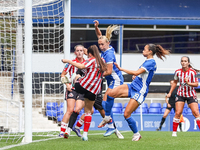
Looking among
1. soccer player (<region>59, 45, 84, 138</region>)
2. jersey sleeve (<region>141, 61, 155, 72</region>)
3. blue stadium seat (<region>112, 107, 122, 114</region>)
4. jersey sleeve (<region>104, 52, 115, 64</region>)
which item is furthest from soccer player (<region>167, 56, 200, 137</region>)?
blue stadium seat (<region>112, 107, 122, 114</region>)

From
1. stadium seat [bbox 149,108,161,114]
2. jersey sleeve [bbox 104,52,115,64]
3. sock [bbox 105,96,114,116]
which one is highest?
jersey sleeve [bbox 104,52,115,64]

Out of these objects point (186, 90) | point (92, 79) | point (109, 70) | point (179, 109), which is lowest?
point (179, 109)

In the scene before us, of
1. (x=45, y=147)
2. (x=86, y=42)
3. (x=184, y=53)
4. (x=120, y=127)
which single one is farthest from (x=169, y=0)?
(x=45, y=147)

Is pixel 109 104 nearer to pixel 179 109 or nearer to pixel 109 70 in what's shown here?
pixel 109 70

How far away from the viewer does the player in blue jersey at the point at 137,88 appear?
21.0 feet

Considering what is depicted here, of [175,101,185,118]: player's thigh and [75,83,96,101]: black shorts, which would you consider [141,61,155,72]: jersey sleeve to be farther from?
[175,101,185,118]: player's thigh

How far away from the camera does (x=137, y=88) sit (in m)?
6.48

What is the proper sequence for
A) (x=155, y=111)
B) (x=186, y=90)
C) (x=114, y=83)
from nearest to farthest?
1. (x=114, y=83)
2. (x=186, y=90)
3. (x=155, y=111)

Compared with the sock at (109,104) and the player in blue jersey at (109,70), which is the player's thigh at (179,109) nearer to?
the player in blue jersey at (109,70)

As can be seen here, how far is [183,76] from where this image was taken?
8531 millimetres

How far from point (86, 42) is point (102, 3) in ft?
8.55

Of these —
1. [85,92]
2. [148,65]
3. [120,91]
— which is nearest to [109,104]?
[120,91]

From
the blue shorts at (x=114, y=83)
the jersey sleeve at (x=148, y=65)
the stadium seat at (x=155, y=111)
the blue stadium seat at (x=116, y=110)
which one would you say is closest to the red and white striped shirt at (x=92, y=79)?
the jersey sleeve at (x=148, y=65)

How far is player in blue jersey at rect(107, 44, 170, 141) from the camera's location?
6.40m
